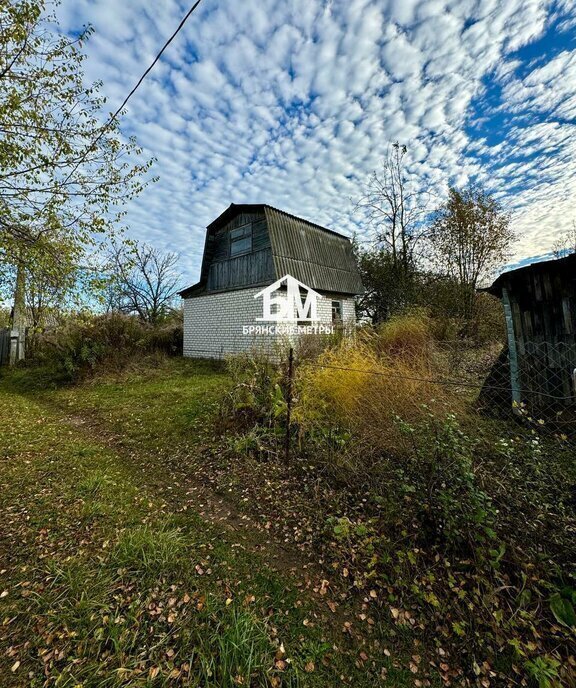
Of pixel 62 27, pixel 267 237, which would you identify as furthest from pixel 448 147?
pixel 62 27

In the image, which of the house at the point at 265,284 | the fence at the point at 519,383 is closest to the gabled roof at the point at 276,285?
the house at the point at 265,284

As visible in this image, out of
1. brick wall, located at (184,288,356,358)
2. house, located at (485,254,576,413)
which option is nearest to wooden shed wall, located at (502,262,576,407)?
house, located at (485,254,576,413)

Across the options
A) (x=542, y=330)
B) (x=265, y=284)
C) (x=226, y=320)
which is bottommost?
(x=542, y=330)

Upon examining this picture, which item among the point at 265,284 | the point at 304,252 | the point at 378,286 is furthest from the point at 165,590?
the point at 378,286

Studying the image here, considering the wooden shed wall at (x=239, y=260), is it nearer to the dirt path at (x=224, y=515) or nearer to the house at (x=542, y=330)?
the house at (x=542, y=330)

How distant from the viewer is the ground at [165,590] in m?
1.52

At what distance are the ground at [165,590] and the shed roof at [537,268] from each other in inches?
173

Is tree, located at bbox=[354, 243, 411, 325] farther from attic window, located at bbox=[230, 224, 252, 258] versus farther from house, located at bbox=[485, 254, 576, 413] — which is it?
house, located at bbox=[485, 254, 576, 413]

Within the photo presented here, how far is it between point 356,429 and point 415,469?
1.03 metres

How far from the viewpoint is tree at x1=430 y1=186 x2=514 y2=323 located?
12.6 metres

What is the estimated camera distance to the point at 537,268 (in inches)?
160

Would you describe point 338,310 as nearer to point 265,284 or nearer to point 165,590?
point 265,284

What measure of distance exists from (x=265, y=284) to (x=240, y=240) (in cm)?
253

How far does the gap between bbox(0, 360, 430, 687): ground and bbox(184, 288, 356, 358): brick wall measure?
23.6 ft
